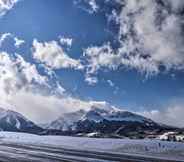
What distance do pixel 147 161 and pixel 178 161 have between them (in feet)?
21.8

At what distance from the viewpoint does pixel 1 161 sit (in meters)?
60.5

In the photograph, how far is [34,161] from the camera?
61.5 meters

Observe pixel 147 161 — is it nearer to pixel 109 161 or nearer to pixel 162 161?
pixel 162 161

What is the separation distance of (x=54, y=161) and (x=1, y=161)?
8.99 meters

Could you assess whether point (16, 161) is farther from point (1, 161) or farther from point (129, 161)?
point (129, 161)

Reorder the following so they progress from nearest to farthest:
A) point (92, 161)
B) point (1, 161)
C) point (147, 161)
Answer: point (1, 161)
point (92, 161)
point (147, 161)

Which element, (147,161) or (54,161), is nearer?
(54,161)

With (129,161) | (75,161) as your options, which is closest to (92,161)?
(75,161)

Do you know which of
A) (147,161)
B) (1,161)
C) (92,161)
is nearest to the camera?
(1,161)

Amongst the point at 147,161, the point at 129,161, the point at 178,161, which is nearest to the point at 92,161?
the point at 129,161

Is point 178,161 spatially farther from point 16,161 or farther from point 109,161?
point 16,161

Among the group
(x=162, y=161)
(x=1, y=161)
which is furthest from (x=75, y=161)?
A: (x=162, y=161)

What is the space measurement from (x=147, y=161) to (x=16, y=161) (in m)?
24.8

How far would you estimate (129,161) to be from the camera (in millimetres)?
67250
